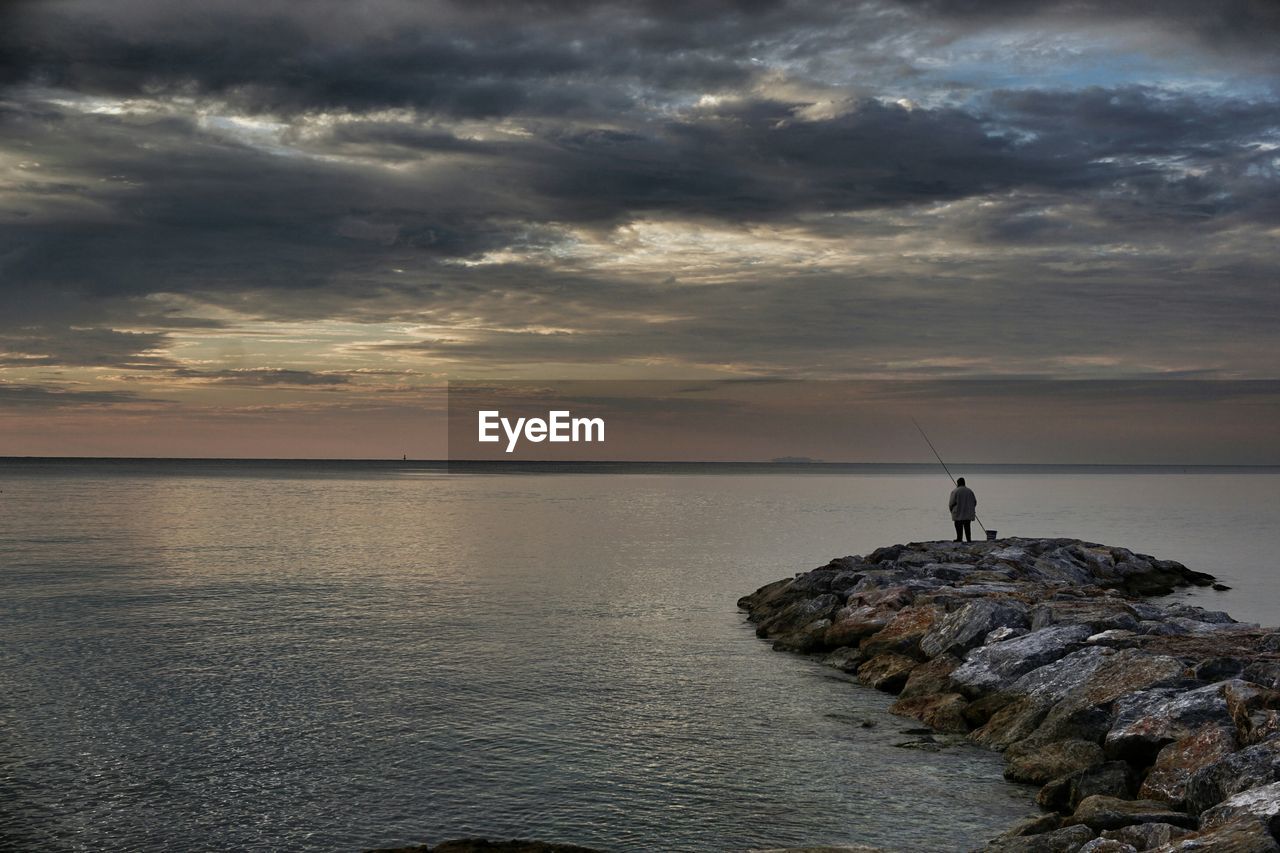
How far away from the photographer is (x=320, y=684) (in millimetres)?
17281

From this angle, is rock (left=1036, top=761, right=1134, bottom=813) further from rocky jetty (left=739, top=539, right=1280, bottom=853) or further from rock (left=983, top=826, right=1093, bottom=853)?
rock (left=983, top=826, right=1093, bottom=853)

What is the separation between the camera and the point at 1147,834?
927cm

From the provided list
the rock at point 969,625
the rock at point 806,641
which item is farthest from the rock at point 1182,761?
the rock at point 806,641

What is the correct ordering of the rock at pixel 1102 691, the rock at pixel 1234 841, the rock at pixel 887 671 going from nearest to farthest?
the rock at pixel 1234 841 → the rock at pixel 1102 691 → the rock at pixel 887 671

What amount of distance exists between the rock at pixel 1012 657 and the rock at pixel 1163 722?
301 cm

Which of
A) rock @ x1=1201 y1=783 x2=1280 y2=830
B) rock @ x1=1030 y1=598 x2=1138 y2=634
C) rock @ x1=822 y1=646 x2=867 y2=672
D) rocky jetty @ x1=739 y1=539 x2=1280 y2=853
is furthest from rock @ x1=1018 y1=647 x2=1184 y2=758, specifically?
rock @ x1=822 y1=646 x2=867 y2=672

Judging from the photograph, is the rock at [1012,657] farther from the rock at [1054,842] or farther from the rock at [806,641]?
the rock at [1054,842]

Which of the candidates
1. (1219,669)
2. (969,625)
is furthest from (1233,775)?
(969,625)

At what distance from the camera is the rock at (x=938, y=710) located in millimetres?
15133

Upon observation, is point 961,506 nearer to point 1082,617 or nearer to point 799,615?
point 799,615

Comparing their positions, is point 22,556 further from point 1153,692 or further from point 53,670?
point 1153,692

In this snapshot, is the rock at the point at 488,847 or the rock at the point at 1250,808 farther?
the rock at the point at 488,847


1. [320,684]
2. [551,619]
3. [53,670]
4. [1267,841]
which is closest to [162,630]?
[53,670]

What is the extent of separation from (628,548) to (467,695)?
25.3 metres
